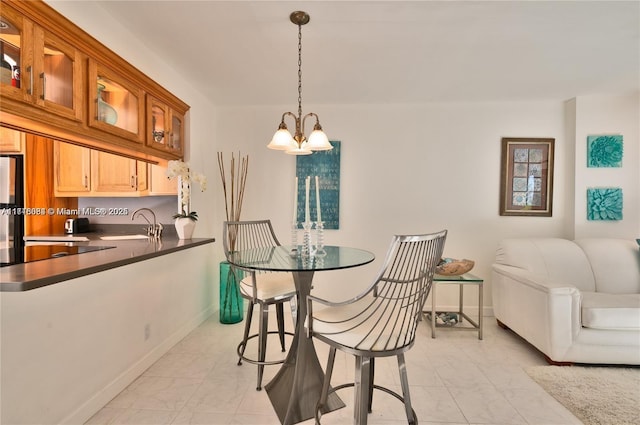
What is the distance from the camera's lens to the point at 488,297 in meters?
3.81

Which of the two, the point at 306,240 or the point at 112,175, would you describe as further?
the point at 112,175

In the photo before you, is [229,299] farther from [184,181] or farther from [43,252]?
[43,252]

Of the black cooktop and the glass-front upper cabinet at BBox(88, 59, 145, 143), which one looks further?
the glass-front upper cabinet at BBox(88, 59, 145, 143)

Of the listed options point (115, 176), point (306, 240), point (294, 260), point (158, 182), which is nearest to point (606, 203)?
point (306, 240)

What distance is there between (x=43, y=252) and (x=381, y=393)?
2.24 meters

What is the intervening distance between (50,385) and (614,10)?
12.1ft

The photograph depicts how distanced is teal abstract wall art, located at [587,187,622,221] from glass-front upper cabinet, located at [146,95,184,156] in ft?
13.7

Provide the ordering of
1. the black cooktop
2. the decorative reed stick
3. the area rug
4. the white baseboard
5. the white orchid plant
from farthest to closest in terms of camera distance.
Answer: the decorative reed stick
the white orchid plant
the area rug
the white baseboard
the black cooktop

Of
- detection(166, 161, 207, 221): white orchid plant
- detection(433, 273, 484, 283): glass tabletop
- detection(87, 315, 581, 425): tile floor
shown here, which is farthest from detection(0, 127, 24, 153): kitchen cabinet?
detection(433, 273, 484, 283): glass tabletop

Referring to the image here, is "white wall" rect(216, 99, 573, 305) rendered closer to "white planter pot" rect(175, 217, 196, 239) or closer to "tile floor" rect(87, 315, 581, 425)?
"white planter pot" rect(175, 217, 196, 239)

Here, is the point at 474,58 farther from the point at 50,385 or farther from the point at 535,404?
the point at 50,385

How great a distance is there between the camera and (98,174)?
3.13 metres

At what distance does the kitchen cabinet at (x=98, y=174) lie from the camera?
3.05 m

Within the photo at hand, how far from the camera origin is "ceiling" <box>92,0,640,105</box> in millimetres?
A: 1994
